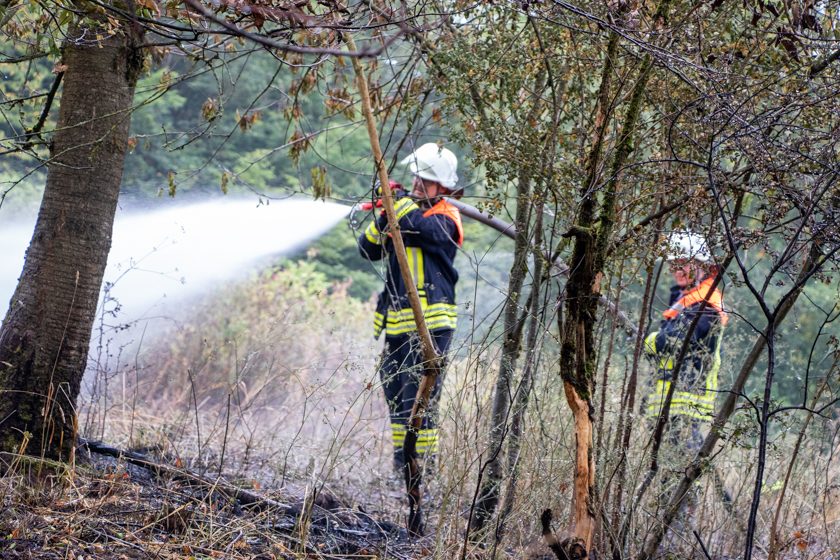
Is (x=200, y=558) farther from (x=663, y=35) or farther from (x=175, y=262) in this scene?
(x=175, y=262)

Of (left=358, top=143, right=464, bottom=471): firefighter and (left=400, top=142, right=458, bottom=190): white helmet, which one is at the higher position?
(left=400, top=142, right=458, bottom=190): white helmet

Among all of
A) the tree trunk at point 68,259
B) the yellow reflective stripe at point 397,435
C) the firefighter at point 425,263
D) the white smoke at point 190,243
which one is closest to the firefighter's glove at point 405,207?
the firefighter at point 425,263

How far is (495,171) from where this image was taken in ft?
11.6

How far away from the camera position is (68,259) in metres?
3.72

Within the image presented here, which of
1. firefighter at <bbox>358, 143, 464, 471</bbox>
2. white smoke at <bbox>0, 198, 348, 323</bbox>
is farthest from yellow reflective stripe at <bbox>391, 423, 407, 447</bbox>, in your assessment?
white smoke at <bbox>0, 198, 348, 323</bbox>

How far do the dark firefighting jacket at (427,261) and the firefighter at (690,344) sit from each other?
4.28ft

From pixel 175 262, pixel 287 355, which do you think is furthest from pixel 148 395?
pixel 175 262

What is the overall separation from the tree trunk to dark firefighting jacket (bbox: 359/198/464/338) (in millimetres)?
1970

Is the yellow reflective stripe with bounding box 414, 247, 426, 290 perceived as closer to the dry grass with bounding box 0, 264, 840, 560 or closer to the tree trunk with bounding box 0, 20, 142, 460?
the dry grass with bounding box 0, 264, 840, 560

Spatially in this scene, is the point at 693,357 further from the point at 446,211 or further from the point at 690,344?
the point at 446,211

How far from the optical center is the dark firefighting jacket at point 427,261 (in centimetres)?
550

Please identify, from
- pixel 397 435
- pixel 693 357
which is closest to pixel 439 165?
A: pixel 397 435

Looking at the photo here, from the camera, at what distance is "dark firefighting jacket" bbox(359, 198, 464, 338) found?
5.50 meters

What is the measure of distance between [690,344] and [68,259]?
10.5 ft
